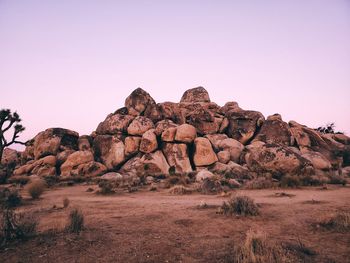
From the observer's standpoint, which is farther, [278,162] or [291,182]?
[278,162]

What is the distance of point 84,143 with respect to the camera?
2820 centimetres

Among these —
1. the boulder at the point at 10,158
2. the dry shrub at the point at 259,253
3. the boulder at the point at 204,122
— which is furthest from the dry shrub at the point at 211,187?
the boulder at the point at 10,158

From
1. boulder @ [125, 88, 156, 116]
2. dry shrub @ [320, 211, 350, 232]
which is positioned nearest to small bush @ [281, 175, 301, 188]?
dry shrub @ [320, 211, 350, 232]

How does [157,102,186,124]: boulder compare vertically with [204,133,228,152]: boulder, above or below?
above

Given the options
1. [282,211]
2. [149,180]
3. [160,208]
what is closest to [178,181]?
[149,180]

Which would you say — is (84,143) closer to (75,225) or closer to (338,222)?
(75,225)

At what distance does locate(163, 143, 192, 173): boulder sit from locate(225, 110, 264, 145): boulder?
7.09 m

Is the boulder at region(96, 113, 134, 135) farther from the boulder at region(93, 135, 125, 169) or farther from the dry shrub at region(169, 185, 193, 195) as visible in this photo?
the dry shrub at region(169, 185, 193, 195)

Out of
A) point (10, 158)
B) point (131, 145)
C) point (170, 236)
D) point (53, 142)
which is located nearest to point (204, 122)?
point (131, 145)

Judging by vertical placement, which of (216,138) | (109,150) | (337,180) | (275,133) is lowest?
(337,180)

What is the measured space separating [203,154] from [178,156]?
8.34 ft

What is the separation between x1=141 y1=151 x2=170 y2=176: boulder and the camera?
24.0 m

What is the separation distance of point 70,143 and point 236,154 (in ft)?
59.4

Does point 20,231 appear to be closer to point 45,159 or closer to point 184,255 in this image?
point 184,255
